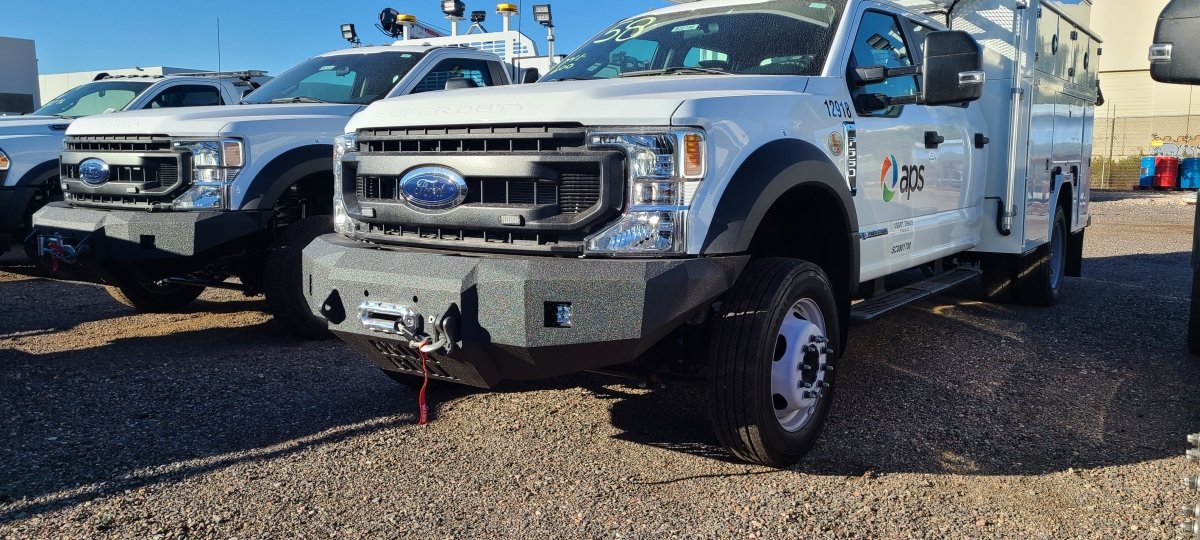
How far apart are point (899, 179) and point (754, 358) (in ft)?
6.33

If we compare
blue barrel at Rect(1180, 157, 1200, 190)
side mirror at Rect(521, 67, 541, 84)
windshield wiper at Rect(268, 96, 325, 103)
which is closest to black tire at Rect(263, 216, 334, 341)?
windshield wiper at Rect(268, 96, 325, 103)

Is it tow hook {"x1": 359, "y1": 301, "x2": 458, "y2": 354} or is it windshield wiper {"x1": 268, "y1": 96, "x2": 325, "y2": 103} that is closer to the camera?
tow hook {"x1": 359, "y1": 301, "x2": 458, "y2": 354}

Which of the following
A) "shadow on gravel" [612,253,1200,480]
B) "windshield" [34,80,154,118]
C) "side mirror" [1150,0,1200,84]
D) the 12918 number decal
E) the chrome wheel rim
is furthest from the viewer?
"windshield" [34,80,154,118]

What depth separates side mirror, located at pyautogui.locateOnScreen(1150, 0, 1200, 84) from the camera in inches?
119

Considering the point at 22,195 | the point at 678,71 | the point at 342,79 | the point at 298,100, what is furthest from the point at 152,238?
the point at 678,71

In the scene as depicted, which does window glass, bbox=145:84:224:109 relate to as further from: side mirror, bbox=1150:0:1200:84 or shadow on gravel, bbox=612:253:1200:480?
side mirror, bbox=1150:0:1200:84

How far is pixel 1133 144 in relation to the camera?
113ft

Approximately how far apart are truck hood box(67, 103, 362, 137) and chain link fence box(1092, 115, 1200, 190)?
98.9 feet

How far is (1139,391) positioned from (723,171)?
120 inches

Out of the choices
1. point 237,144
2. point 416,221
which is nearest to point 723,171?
point 416,221

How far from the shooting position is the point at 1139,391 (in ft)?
16.6

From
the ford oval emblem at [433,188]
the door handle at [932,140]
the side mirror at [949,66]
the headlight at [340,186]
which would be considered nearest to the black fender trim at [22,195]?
the headlight at [340,186]

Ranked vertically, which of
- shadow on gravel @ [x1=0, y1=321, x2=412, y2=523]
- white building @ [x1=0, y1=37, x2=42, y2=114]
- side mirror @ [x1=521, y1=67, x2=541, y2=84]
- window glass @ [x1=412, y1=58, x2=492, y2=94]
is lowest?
shadow on gravel @ [x1=0, y1=321, x2=412, y2=523]

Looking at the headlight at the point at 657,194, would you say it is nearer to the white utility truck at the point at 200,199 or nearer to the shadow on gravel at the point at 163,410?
the shadow on gravel at the point at 163,410
